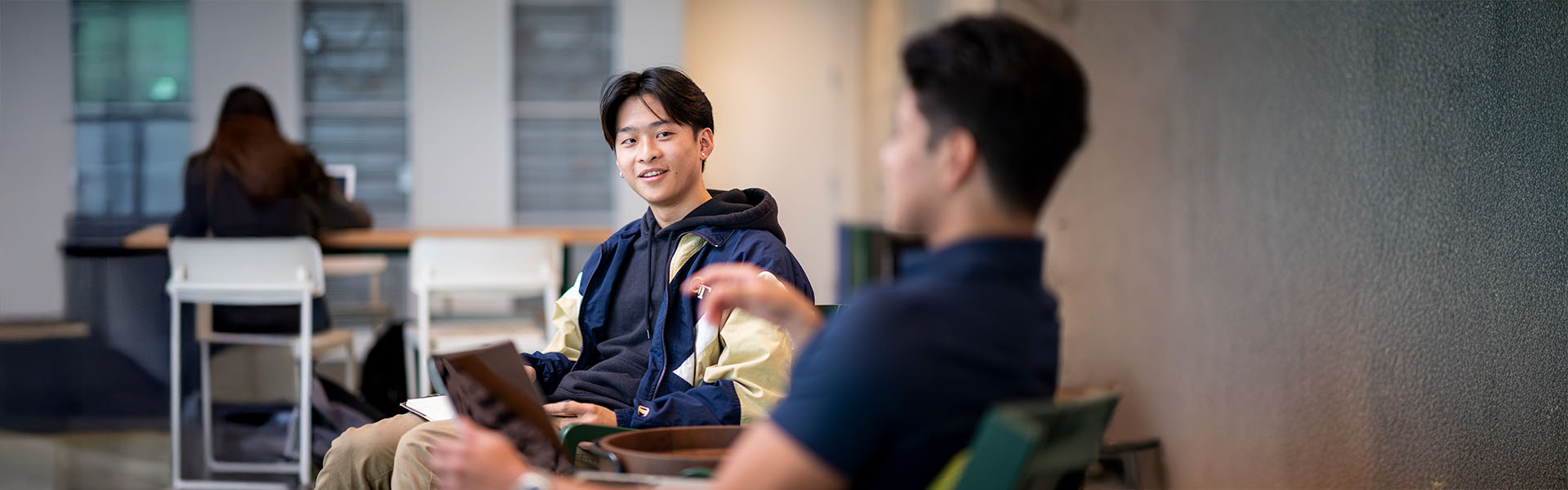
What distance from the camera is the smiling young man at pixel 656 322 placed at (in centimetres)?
168

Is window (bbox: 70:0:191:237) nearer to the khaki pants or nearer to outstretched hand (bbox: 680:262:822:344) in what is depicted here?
the khaki pants

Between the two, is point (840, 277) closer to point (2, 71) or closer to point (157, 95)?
point (157, 95)

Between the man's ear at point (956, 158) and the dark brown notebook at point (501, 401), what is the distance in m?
0.55

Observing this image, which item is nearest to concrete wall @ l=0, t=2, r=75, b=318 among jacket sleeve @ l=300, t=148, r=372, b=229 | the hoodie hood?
jacket sleeve @ l=300, t=148, r=372, b=229

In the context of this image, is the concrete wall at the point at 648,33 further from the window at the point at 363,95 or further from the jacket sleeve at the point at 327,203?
the jacket sleeve at the point at 327,203

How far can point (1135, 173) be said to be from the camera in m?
3.57

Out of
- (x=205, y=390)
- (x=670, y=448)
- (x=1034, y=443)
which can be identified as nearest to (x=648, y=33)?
(x=205, y=390)

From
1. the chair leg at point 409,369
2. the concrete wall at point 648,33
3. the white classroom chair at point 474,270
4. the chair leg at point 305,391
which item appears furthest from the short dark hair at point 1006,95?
the concrete wall at point 648,33

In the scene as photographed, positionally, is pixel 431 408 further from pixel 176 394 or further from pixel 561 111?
pixel 561 111

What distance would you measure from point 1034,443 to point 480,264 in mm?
3113

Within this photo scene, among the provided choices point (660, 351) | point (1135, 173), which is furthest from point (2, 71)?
point (1135, 173)

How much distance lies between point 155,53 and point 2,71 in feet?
3.62

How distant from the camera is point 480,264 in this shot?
368cm

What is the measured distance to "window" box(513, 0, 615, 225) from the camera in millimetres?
6168
